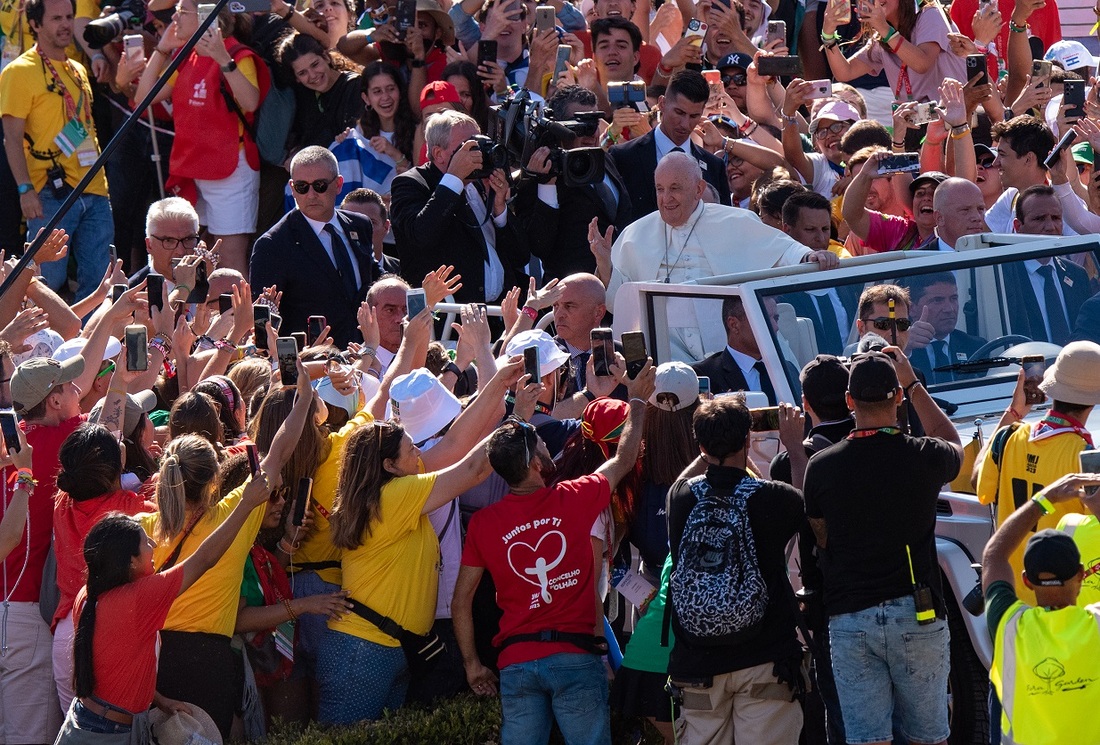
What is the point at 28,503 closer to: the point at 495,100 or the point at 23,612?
the point at 23,612

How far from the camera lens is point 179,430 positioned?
6.14 meters

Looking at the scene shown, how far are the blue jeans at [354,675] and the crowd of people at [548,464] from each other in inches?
0.5

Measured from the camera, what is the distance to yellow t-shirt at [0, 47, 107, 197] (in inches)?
398

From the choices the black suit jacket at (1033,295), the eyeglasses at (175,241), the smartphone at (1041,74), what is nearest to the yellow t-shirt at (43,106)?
the eyeglasses at (175,241)

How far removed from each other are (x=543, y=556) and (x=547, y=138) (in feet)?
11.8

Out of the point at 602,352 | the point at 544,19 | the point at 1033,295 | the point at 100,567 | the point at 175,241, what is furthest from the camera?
the point at 544,19

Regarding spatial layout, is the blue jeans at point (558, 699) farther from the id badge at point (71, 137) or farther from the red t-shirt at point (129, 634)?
the id badge at point (71, 137)

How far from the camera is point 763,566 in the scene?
17.3ft

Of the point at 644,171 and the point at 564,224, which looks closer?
the point at 564,224

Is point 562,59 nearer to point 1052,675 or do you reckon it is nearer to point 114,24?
point 114,24

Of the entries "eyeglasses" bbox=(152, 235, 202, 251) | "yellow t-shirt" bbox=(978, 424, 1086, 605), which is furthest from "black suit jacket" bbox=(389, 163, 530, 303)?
"yellow t-shirt" bbox=(978, 424, 1086, 605)

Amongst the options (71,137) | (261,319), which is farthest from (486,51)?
(261,319)

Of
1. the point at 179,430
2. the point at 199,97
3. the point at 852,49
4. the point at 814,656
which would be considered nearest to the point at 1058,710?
the point at 814,656

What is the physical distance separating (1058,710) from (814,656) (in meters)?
Result: 1.34
